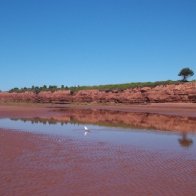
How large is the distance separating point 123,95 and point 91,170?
2341 inches

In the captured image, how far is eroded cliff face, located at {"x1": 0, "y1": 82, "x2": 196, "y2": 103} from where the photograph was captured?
187ft

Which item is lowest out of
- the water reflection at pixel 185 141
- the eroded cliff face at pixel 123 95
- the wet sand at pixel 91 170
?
the water reflection at pixel 185 141

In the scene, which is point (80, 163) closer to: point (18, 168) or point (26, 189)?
point (18, 168)

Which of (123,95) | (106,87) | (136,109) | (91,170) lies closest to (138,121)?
(91,170)

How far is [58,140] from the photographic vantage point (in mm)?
15891

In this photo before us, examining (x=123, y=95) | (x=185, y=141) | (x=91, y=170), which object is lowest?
(x=185, y=141)

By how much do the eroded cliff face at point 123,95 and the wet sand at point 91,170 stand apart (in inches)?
1732

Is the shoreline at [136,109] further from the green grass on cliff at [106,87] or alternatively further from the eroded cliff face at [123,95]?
the green grass on cliff at [106,87]

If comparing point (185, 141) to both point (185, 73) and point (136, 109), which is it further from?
point (185, 73)

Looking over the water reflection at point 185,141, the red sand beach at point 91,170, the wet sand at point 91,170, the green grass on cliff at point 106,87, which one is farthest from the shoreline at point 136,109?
the wet sand at point 91,170

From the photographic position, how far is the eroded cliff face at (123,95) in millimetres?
57072

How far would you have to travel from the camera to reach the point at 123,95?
6919cm

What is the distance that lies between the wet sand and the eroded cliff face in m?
44.0

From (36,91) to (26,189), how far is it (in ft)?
288
